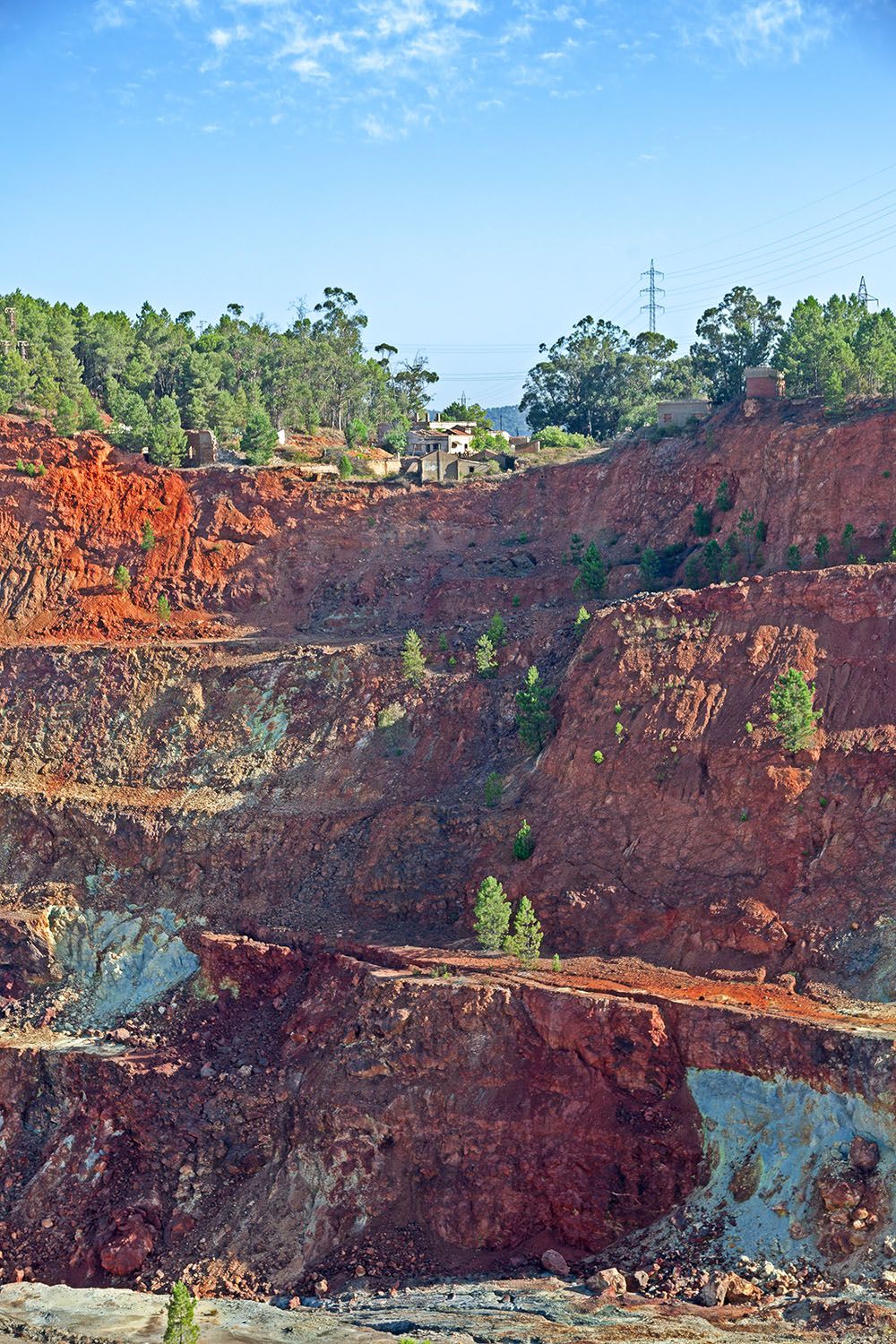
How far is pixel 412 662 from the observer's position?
54344 millimetres

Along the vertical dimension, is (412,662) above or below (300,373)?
A: below

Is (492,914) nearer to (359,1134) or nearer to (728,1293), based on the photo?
(359,1134)

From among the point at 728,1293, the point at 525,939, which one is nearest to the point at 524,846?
the point at 525,939

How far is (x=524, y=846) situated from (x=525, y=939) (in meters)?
4.03

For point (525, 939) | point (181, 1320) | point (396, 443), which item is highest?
point (396, 443)

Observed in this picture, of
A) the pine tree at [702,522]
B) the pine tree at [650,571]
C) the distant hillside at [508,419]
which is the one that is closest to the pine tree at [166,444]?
the pine tree at [650,571]

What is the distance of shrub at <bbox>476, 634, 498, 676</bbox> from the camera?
53688 millimetres

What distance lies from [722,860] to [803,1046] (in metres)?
7.54

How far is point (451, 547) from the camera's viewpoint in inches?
2495

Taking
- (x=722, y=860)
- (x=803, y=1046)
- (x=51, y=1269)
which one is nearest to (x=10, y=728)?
(x=51, y=1269)

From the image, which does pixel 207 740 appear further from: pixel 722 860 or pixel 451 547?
pixel 722 860

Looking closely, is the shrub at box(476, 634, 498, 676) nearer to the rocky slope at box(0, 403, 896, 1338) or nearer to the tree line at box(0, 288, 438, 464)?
the rocky slope at box(0, 403, 896, 1338)

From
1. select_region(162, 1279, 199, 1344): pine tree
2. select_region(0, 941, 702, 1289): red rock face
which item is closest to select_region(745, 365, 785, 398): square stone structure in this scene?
select_region(0, 941, 702, 1289): red rock face

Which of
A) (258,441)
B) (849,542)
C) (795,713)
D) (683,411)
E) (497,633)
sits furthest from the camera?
(258,441)
